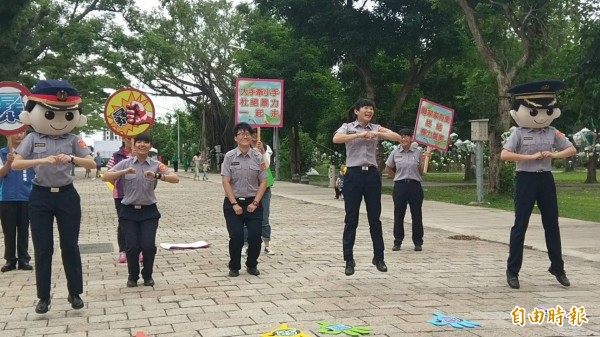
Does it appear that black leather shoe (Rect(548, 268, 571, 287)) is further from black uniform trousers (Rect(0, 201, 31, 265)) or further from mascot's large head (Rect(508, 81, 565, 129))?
black uniform trousers (Rect(0, 201, 31, 265))

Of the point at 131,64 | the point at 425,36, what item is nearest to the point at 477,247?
the point at 425,36

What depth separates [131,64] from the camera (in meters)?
44.1

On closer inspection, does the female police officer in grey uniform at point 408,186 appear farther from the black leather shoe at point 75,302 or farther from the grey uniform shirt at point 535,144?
the black leather shoe at point 75,302

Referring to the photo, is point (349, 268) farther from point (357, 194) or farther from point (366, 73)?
point (366, 73)

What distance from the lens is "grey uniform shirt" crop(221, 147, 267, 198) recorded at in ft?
24.9

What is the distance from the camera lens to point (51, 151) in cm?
593

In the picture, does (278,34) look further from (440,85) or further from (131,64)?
(131,64)

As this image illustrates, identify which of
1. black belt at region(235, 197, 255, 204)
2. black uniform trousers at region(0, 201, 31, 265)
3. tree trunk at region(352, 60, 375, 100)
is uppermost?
tree trunk at region(352, 60, 375, 100)

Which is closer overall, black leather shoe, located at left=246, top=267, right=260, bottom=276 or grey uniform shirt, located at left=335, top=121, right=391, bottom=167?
grey uniform shirt, located at left=335, top=121, right=391, bottom=167

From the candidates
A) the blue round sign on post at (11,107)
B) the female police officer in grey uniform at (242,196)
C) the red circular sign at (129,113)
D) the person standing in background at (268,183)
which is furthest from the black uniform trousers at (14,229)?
the person standing in background at (268,183)

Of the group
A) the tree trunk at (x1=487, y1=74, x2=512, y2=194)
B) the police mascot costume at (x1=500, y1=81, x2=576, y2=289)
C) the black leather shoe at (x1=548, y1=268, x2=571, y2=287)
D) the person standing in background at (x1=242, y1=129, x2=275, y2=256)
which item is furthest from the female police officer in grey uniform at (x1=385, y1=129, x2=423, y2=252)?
the tree trunk at (x1=487, y1=74, x2=512, y2=194)

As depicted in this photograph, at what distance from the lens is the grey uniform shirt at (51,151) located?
580cm

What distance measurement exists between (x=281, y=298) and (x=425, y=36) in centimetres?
2299

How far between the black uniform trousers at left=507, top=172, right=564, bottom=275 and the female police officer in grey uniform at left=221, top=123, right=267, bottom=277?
2808 millimetres
